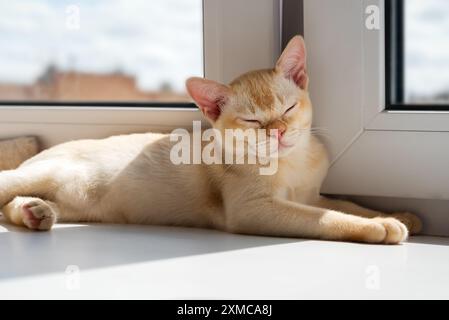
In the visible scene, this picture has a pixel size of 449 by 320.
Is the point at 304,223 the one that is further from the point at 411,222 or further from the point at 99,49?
the point at 99,49

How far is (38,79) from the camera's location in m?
1.64

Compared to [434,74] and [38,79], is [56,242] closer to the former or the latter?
[38,79]

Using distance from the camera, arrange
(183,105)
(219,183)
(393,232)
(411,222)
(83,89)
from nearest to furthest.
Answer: (393,232), (411,222), (219,183), (183,105), (83,89)

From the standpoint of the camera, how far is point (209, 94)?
124 cm

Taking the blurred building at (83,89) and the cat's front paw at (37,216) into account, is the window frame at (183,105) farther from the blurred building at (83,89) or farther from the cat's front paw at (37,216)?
the cat's front paw at (37,216)

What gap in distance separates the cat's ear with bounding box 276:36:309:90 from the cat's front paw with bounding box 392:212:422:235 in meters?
0.31

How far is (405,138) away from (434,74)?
15 cm

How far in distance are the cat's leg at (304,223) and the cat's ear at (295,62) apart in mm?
245

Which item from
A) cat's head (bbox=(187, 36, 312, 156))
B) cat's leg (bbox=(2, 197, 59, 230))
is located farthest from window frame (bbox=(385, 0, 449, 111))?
cat's leg (bbox=(2, 197, 59, 230))

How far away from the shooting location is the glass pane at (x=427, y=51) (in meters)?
1.21

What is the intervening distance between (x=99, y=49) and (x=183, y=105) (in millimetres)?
305

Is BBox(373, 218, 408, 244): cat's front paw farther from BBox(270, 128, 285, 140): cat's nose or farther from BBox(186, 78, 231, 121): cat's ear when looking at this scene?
BBox(186, 78, 231, 121): cat's ear

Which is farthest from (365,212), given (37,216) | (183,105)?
(37,216)

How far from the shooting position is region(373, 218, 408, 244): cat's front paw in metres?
1.07
